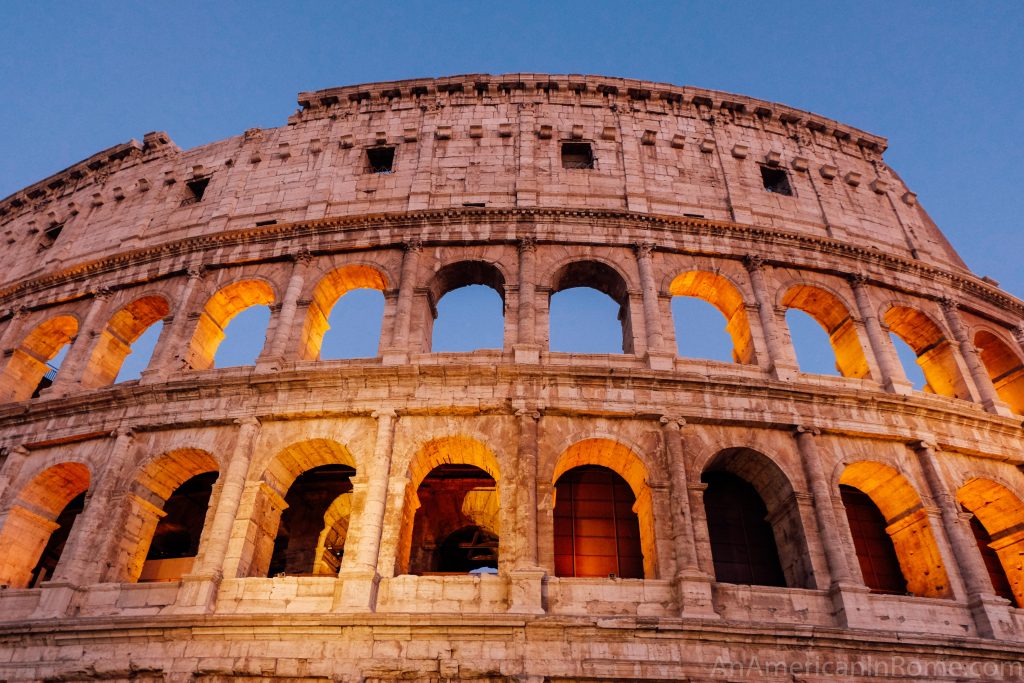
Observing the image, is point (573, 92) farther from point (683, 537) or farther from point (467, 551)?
point (683, 537)

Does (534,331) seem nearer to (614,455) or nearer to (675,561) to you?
(614,455)

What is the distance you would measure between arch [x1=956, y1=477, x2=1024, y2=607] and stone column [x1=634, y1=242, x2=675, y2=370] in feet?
20.1

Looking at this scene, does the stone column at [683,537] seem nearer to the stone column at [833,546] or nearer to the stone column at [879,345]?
the stone column at [833,546]

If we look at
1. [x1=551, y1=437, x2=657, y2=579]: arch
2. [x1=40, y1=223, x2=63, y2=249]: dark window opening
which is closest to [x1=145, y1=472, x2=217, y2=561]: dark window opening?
[x1=551, y1=437, x2=657, y2=579]: arch

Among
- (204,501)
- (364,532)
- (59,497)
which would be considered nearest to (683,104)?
(364,532)

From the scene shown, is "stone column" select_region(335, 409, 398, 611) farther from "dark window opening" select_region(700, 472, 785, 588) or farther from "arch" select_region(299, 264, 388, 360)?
"dark window opening" select_region(700, 472, 785, 588)

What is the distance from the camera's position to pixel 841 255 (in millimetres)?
16453

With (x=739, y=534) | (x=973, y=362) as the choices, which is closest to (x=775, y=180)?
(x=973, y=362)

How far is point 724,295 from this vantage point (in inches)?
624

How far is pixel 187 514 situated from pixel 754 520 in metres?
12.6

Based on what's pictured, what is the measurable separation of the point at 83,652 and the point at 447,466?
698 cm

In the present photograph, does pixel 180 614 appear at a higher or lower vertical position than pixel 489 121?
lower

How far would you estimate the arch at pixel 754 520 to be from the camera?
12.3m

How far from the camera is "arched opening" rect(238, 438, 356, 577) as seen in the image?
12.3m
